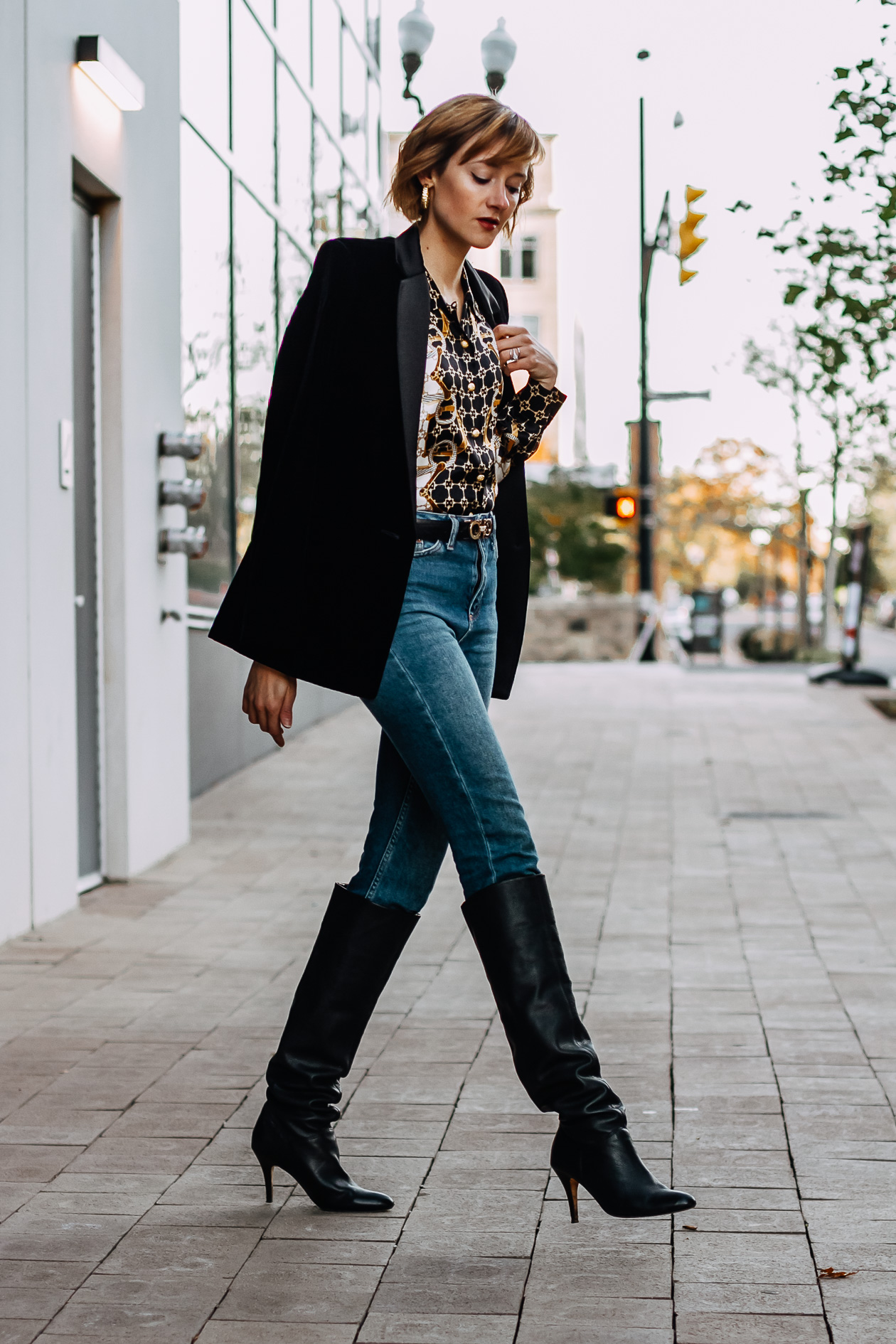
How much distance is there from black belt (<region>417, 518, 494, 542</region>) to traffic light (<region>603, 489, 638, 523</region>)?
24.0 metres

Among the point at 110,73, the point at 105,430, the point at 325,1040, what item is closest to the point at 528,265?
the point at 105,430

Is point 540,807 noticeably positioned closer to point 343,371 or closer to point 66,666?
point 66,666

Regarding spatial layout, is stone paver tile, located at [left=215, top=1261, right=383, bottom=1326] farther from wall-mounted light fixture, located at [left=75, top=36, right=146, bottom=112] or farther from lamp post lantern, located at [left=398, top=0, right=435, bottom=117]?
lamp post lantern, located at [left=398, top=0, right=435, bottom=117]

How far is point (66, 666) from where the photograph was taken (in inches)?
238

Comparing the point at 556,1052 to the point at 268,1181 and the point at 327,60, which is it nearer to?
the point at 268,1181

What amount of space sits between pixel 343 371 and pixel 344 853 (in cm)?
495

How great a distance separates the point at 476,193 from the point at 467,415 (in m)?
0.38

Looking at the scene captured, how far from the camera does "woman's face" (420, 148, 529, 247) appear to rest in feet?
9.52

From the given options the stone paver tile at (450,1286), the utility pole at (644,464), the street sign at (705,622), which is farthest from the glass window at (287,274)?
the street sign at (705,622)

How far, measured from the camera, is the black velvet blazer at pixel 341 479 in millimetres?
2820

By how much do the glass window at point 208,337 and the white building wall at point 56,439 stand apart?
5.58ft

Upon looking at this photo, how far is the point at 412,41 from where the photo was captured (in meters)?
11.9

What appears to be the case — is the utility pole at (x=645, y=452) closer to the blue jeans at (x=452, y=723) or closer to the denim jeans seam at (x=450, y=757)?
the blue jeans at (x=452, y=723)

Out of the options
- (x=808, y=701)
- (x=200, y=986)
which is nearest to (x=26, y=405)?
(x=200, y=986)
